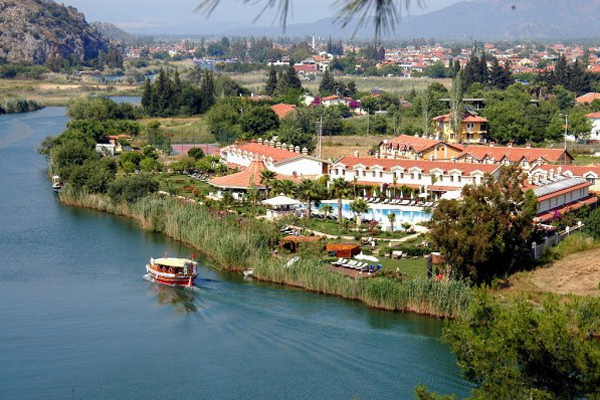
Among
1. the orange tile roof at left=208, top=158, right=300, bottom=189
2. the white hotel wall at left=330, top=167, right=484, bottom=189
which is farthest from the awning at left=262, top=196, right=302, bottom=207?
the white hotel wall at left=330, top=167, right=484, bottom=189

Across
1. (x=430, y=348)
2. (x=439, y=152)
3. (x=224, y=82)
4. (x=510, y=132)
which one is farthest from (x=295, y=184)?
(x=224, y=82)

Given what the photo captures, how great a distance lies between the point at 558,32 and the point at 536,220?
187m

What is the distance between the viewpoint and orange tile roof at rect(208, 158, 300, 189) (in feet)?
81.1

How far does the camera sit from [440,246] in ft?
54.5

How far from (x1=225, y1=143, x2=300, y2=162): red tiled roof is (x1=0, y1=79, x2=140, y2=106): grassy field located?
3237 centimetres

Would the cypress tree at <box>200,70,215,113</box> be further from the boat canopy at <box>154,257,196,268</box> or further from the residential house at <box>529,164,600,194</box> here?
the boat canopy at <box>154,257,196,268</box>

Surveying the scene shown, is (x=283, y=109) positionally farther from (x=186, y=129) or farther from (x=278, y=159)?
(x=278, y=159)

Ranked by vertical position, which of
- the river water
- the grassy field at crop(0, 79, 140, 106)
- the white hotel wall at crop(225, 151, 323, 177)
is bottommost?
the grassy field at crop(0, 79, 140, 106)

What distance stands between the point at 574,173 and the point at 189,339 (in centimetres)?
1488

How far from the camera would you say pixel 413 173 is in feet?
80.7

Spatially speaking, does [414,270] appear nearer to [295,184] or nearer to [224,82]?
[295,184]

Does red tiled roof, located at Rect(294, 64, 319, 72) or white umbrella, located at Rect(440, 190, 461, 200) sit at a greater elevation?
white umbrella, located at Rect(440, 190, 461, 200)

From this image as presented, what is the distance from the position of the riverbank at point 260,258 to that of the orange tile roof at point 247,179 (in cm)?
217

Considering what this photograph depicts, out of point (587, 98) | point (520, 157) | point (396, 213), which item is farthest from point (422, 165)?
point (587, 98)
